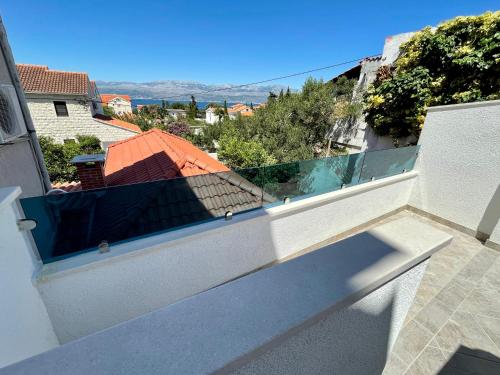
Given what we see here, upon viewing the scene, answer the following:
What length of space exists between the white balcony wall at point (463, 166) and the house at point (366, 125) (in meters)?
3.38

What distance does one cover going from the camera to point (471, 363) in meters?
2.45

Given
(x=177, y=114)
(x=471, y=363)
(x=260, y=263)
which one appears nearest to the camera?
(x=471, y=363)

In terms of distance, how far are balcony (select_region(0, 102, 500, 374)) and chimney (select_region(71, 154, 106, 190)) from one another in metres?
3.18

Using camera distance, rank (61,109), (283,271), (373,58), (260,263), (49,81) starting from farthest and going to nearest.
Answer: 1. (61,109)
2. (49,81)
3. (373,58)
4. (260,263)
5. (283,271)

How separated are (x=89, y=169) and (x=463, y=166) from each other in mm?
8420

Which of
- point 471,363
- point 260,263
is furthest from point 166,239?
point 471,363

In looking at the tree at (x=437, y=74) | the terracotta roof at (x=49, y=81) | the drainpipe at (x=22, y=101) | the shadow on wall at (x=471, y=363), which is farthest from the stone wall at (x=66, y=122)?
the shadow on wall at (x=471, y=363)

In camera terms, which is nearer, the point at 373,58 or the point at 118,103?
the point at 373,58

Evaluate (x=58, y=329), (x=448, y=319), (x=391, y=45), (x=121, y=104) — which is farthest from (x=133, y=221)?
(x=121, y=104)

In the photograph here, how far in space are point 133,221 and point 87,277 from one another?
713 mm

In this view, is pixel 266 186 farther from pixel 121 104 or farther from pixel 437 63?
pixel 121 104

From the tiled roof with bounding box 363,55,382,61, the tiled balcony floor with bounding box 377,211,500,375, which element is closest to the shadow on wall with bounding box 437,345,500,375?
the tiled balcony floor with bounding box 377,211,500,375

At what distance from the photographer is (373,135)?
9.77 m

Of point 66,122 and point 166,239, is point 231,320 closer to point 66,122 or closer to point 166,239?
point 166,239
